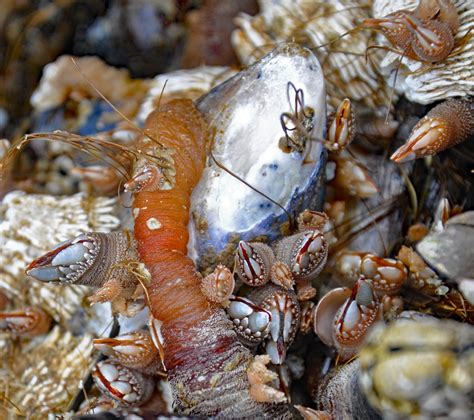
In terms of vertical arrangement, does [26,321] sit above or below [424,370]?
below

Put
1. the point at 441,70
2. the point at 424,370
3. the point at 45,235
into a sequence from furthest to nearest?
the point at 45,235 → the point at 441,70 → the point at 424,370

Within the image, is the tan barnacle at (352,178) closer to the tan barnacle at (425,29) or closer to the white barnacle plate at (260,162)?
the white barnacle plate at (260,162)

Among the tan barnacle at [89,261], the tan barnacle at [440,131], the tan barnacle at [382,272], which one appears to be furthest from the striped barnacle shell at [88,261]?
the tan barnacle at [440,131]

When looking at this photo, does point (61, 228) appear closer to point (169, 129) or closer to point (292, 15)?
point (169, 129)

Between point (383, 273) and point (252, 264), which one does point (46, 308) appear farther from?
point (383, 273)

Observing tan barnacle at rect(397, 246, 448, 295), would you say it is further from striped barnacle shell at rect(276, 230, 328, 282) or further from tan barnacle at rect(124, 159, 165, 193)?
tan barnacle at rect(124, 159, 165, 193)

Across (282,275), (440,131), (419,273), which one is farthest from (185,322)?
(440,131)

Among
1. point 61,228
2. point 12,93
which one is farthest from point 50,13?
point 61,228
